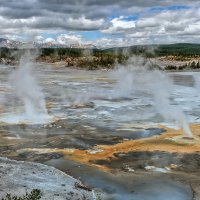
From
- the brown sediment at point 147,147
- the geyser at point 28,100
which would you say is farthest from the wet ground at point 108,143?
the geyser at point 28,100

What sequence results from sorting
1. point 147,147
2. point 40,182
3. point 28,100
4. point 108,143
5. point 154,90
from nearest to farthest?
point 40,182, point 147,147, point 108,143, point 28,100, point 154,90

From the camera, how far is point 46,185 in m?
8.52

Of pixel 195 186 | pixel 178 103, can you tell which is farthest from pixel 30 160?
→ pixel 178 103

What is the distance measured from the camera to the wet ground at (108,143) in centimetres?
909

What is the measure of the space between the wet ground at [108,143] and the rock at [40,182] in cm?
40

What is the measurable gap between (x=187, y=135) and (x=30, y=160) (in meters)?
5.19

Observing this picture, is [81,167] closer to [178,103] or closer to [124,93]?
[178,103]

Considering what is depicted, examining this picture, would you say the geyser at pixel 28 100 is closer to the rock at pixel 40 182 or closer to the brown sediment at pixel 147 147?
the brown sediment at pixel 147 147

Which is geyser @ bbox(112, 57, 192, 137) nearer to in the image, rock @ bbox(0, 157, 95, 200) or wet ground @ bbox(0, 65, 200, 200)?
wet ground @ bbox(0, 65, 200, 200)

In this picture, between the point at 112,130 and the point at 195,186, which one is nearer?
the point at 195,186

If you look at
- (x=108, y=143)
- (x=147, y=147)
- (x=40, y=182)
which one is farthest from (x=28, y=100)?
(x=40, y=182)

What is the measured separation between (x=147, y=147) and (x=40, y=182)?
429 centimetres

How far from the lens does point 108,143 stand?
41.7 ft

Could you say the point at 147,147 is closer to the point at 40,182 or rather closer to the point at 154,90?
the point at 40,182
